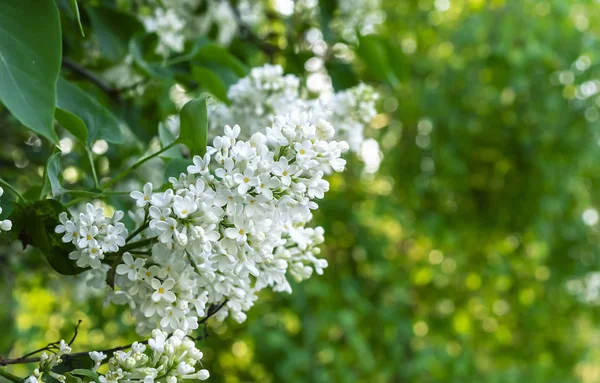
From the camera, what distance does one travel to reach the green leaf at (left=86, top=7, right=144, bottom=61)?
117cm

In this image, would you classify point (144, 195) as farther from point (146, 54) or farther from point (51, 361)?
point (146, 54)

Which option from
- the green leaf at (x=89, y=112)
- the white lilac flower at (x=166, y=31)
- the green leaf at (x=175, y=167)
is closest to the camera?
the green leaf at (x=175, y=167)

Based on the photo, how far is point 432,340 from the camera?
2.45 m

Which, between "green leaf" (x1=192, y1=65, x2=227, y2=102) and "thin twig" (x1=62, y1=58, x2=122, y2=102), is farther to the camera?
"thin twig" (x1=62, y1=58, x2=122, y2=102)

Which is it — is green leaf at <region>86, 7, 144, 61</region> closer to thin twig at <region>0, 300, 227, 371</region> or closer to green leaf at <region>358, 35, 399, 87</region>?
green leaf at <region>358, 35, 399, 87</region>

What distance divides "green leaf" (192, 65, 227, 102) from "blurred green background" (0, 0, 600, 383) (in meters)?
0.91

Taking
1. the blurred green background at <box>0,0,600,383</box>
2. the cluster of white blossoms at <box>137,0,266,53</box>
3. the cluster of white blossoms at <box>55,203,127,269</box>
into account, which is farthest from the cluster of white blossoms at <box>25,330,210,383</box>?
the blurred green background at <box>0,0,600,383</box>

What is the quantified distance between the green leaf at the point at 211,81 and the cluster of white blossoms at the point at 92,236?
16.6 inches

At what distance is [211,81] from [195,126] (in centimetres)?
34

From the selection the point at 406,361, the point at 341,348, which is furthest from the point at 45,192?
the point at 406,361

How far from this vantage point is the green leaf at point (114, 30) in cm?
117

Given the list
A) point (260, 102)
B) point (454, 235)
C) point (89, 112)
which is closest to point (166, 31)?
point (260, 102)

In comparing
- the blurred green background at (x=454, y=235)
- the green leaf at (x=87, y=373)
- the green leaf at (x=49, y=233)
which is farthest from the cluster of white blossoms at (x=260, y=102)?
the blurred green background at (x=454, y=235)

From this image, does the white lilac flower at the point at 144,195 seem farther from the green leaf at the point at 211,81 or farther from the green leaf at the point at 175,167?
the green leaf at the point at 211,81
